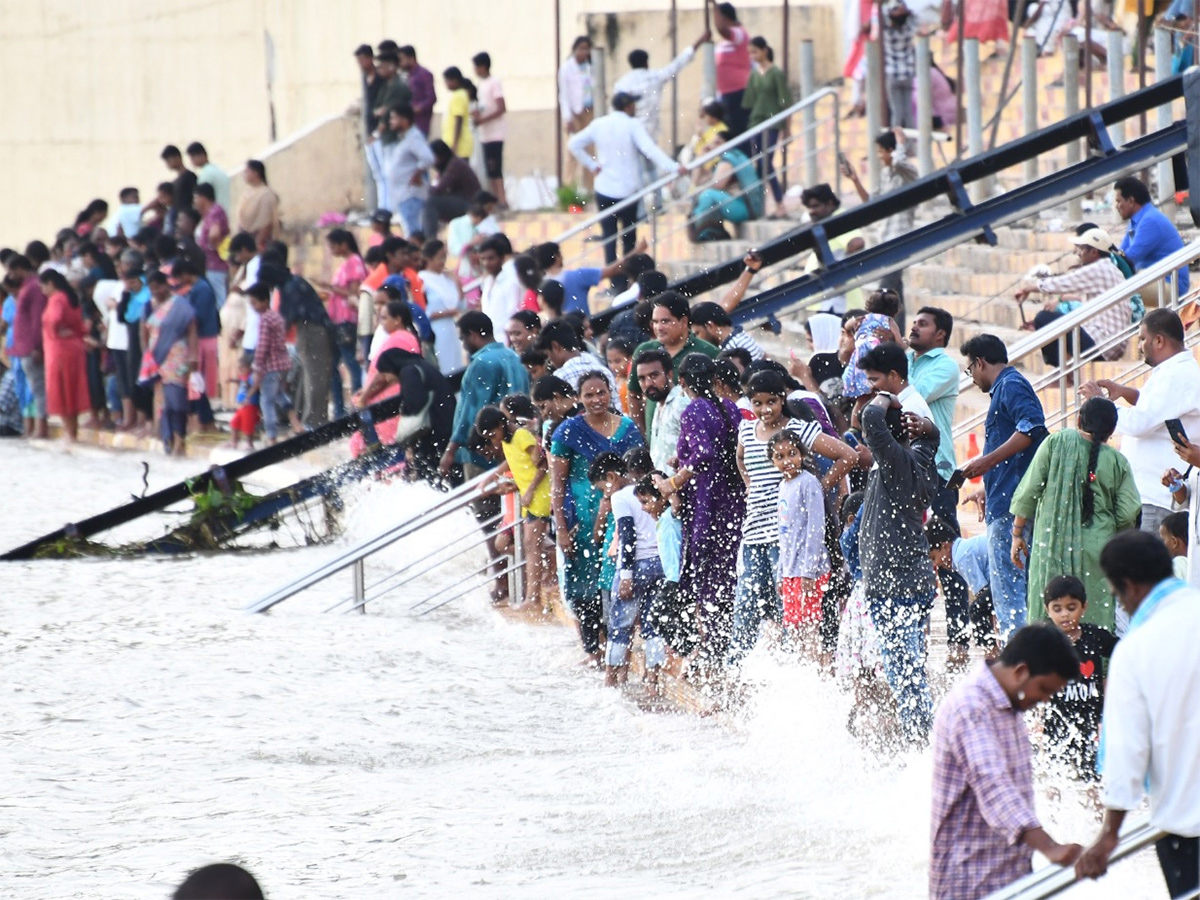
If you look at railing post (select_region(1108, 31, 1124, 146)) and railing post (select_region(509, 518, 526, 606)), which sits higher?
railing post (select_region(1108, 31, 1124, 146))

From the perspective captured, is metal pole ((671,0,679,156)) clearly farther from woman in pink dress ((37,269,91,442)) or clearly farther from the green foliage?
the green foliage

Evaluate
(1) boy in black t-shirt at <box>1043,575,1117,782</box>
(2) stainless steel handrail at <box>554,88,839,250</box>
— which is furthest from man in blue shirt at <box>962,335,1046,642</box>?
(2) stainless steel handrail at <box>554,88,839,250</box>

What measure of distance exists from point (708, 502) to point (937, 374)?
1.22 m

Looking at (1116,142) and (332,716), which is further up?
(1116,142)

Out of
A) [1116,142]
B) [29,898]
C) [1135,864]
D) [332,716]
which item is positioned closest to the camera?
[1135,864]

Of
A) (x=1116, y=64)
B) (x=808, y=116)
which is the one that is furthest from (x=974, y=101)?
(x=808, y=116)

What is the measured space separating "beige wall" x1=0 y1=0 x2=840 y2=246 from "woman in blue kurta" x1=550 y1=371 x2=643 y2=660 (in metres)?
12.5

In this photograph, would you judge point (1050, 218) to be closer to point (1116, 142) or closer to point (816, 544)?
point (1116, 142)

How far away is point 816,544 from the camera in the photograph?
9.30 meters

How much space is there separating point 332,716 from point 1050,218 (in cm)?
792

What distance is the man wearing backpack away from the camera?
459 inches

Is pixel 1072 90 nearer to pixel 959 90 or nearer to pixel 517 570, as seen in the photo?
pixel 959 90

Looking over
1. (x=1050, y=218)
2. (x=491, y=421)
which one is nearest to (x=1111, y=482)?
(x=491, y=421)

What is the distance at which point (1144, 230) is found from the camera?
11.7 metres
